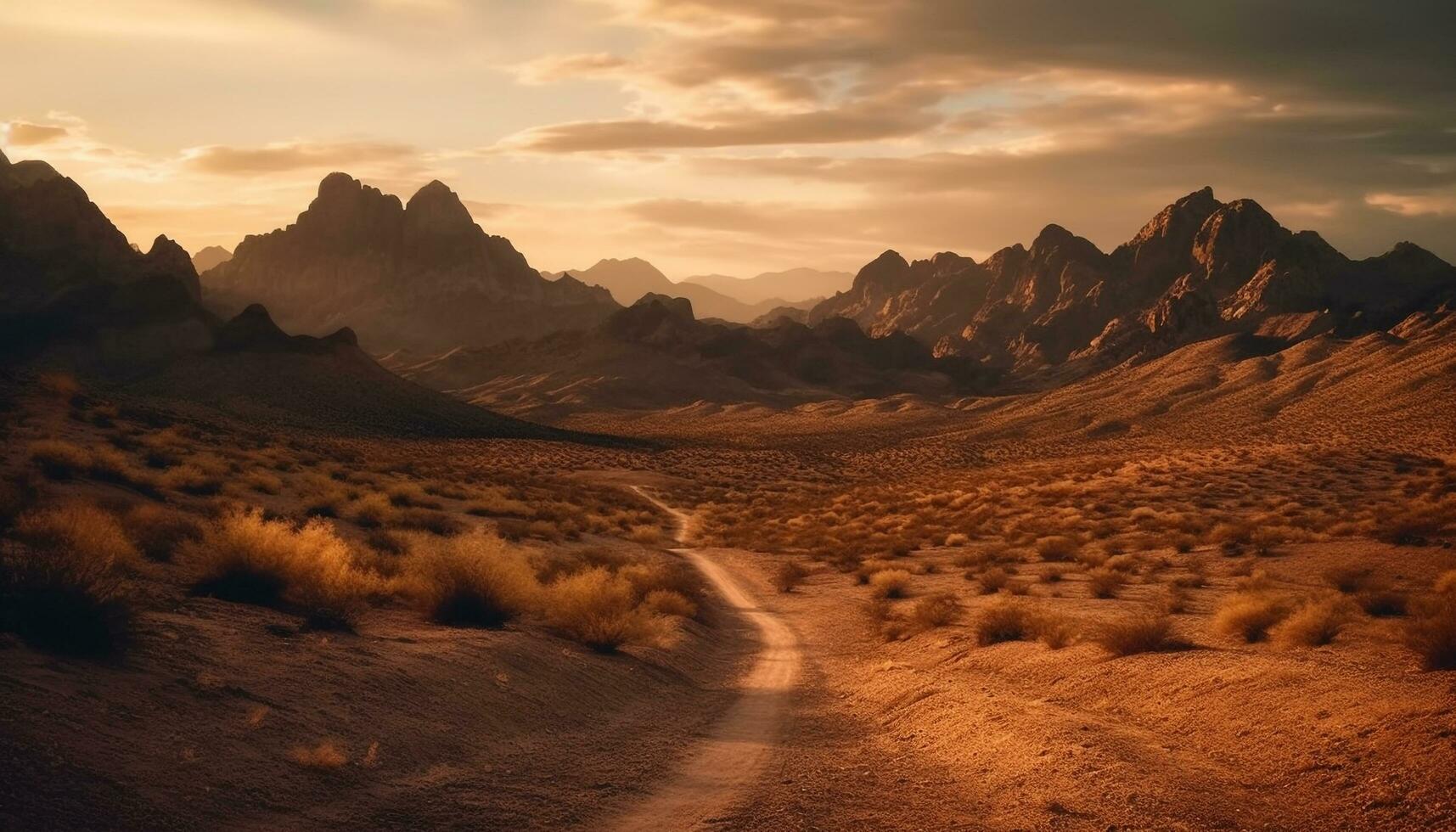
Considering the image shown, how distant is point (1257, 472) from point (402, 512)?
34.3 m

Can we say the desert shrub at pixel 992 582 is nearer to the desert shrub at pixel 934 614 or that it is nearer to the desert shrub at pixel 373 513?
the desert shrub at pixel 934 614

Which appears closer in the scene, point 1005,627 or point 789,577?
point 1005,627

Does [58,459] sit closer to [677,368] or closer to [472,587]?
[472,587]

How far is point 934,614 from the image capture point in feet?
63.9

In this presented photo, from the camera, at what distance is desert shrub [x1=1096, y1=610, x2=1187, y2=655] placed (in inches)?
564

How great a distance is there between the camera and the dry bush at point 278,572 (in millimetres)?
13102

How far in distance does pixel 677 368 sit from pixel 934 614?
15619 centimetres

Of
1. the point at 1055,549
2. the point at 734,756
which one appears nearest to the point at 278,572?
the point at 734,756

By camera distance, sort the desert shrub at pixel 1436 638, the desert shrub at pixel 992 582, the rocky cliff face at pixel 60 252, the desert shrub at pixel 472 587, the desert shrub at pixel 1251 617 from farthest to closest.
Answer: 1. the rocky cliff face at pixel 60 252
2. the desert shrub at pixel 992 582
3. the desert shrub at pixel 472 587
4. the desert shrub at pixel 1251 617
5. the desert shrub at pixel 1436 638

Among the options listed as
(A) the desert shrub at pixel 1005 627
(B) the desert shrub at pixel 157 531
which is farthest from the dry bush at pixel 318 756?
(A) the desert shrub at pixel 1005 627

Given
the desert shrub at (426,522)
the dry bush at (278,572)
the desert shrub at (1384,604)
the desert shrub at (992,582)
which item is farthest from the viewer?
the desert shrub at (426,522)

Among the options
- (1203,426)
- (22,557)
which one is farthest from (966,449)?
(22,557)

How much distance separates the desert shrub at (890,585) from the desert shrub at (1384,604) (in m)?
10.4

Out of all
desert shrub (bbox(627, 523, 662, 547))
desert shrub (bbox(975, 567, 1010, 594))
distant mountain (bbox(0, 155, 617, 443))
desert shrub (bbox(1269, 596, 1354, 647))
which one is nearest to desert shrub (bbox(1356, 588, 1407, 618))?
desert shrub (bbox(1269, 596, 1354, 647))
